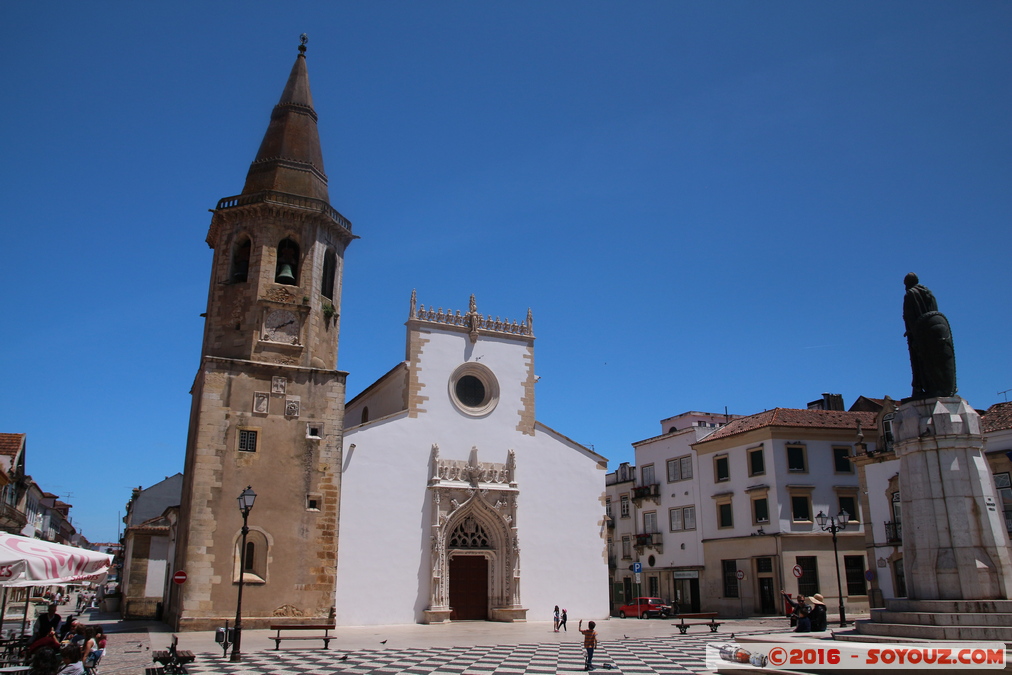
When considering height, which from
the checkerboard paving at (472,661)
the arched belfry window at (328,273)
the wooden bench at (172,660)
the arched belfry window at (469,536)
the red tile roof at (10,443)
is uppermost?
the arched belfry window at (328,273)

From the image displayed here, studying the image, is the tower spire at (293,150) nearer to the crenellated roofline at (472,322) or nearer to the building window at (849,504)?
the crenellated roofline at (472,322)

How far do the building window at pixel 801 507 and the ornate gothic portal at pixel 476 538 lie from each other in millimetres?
13317

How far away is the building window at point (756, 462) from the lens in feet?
112

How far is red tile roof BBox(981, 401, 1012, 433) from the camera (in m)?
24.5

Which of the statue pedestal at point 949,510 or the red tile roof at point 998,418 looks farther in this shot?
the red tile roof at point 998,418

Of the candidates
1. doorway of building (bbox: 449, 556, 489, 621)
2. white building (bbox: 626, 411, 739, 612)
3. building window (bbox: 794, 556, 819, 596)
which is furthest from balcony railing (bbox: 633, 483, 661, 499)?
doorway of building (bbox: 449, 556, 489, 621)

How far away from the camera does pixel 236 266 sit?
2689 cm

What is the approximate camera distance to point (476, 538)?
91.5 feet

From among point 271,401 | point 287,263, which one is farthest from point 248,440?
point 287,263

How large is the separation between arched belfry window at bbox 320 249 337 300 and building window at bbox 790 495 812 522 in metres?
21.8

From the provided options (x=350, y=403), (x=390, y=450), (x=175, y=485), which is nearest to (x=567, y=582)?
(x=390, y=450)

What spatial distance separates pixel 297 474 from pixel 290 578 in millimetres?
3261

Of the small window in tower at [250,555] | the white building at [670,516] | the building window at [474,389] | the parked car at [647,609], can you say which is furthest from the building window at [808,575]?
the small window in tower at [250,555]

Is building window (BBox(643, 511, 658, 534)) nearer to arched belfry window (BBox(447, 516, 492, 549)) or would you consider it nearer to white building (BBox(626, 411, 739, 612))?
white building (BBox(626, 411, 739, 612))
